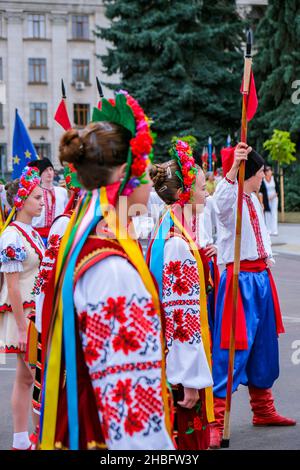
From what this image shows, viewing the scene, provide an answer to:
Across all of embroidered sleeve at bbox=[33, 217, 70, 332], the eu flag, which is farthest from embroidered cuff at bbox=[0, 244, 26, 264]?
the eu flag

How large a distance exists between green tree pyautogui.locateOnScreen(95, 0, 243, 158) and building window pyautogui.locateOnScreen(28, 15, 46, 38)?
19.7m

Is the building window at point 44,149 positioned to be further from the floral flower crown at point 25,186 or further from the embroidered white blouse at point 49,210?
the floral flower crown at point 25,186

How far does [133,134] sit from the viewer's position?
2848 millimetres

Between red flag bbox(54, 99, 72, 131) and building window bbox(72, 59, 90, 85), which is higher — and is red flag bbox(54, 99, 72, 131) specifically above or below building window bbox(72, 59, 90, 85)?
below

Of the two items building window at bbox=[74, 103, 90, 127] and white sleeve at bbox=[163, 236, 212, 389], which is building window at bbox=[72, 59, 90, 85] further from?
white sleeve at bbox=[163, 236, 212, 389]

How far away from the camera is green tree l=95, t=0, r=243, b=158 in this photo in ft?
120

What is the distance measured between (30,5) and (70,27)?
2.97m

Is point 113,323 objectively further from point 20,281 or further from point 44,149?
point 44,149

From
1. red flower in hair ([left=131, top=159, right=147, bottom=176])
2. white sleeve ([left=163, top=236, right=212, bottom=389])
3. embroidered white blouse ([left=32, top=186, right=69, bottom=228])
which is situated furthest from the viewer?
embroidered white blouse ([left=32, top=186, right=69, bottom=228])

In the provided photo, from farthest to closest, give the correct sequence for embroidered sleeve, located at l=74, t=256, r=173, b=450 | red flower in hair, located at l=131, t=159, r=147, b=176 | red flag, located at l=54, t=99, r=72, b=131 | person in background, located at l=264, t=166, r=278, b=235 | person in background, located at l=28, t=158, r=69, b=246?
person in background, located at l=264, t=166, r=278, b=235 → person in background, located at l=28, t=158, r=69, b=246 → red flag, located at l=54, t=99, r=72, b=131 → red flower in hair, located at l=131, t=159, r=147, b=176 → embroidered sleeve, located at l=74, t=256, r=173, b=450

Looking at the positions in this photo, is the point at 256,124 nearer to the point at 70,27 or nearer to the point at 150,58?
the point at 150,58

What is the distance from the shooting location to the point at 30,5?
186 feet

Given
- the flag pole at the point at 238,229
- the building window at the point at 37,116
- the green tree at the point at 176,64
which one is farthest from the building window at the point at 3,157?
the flag pole at the point at 238,229
